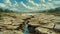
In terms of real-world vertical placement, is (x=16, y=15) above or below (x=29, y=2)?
below

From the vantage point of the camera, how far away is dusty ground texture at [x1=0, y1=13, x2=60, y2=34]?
3986 millimetres

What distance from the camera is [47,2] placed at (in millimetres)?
4078

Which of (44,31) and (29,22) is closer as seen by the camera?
(44,31)

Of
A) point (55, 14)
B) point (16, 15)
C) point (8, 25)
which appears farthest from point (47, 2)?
point (8, 25)

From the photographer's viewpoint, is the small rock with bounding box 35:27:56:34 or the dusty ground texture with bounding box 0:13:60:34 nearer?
the small rock with bounding box 35:27:56:34

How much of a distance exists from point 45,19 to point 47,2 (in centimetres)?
43

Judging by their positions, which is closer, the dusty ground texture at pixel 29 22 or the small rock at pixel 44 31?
the small rock at pixel 44 31

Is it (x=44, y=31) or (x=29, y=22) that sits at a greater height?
(x=29, y=22)

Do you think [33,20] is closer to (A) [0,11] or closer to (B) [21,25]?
(B) [21,25]

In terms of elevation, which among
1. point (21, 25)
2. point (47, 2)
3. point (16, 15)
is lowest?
point (21, 25)

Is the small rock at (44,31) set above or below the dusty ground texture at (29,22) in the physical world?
below

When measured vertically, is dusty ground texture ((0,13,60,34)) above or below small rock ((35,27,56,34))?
above

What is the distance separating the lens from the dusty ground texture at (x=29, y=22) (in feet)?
13.1

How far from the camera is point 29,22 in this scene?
418cm
